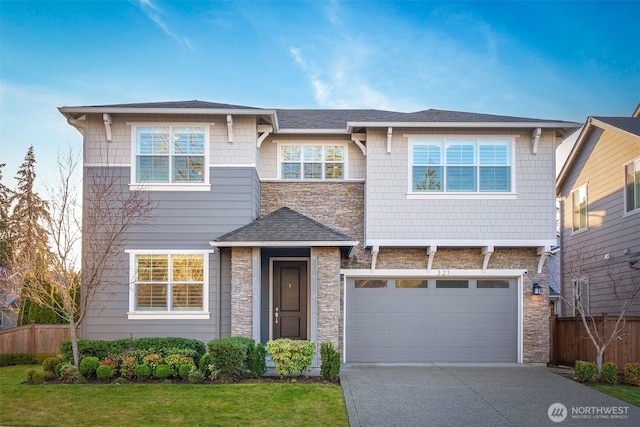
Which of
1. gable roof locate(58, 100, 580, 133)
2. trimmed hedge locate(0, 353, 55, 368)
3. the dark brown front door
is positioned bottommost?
trimmed hedge locate(0, 353, 55, 368)

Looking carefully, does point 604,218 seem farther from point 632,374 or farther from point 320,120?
point 320,120

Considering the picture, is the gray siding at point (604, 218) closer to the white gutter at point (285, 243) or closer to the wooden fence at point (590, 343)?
the wooden fence at point (590, 343)

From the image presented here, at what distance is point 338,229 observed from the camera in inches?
590

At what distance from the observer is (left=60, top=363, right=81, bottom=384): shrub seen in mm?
11336

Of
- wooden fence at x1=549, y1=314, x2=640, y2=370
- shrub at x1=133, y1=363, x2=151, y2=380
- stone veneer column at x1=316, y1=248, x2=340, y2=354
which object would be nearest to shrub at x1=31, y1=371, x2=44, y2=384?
shrub at x1=133, y1=363, x2=151, y2=380

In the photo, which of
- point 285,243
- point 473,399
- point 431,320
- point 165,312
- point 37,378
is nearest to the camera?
point 473,399

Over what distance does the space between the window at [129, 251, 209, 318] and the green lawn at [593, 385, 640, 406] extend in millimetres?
8428

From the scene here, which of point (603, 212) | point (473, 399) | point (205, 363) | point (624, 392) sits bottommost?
point (624, 392)

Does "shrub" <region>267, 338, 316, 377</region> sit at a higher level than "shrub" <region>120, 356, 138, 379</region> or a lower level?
higher

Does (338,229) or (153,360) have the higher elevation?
(338,229)

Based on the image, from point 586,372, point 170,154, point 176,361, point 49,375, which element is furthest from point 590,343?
point 49,375

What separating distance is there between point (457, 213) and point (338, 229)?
2.97 metres

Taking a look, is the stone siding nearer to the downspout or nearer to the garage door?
the garage door
